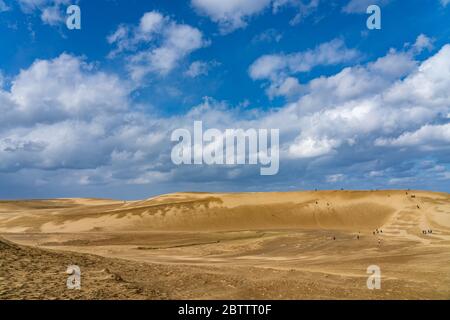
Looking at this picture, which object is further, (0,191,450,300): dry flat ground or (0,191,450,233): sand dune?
(0,191,450,233): sand dune

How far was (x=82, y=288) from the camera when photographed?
41.8ft

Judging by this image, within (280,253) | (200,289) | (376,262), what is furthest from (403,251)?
(200,289)

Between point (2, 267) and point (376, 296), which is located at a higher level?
point (2, 267)

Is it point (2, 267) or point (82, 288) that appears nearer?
point (82, 288)

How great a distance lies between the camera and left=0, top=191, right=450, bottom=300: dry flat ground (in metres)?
13.8

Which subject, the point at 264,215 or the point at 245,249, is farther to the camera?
the point at 264,215

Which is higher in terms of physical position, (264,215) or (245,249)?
(264,215)

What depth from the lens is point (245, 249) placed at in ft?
110

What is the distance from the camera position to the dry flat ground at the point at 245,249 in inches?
543

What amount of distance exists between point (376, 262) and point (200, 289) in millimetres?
13322

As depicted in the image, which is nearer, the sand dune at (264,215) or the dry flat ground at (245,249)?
the dry flat ground at (245,249)
